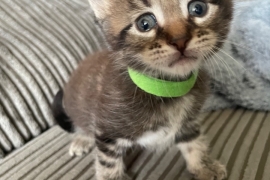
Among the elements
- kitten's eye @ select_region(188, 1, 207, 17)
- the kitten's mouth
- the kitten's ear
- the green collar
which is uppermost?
the kitten's ear

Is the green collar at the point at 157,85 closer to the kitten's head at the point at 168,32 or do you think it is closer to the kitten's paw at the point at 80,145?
the kitten's head at the point at 168,32

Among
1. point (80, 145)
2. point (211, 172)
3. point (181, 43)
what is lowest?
point (211, 172)

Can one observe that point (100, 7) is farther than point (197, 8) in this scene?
Yes

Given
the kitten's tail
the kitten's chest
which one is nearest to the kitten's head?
the kitten's chest

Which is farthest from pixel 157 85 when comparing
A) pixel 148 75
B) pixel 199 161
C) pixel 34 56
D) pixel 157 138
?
pixel 34 56

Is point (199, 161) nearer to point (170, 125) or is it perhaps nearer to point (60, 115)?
point (170, 125)

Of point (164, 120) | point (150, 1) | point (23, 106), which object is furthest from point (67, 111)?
point (150, 1)

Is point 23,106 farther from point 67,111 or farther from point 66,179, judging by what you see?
point 66,179

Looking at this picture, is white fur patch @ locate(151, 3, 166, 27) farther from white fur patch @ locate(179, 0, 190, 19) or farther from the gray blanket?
the gray blanket

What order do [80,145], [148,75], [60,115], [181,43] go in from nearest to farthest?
[181,43], [148,75], [80,145], [60,115]
